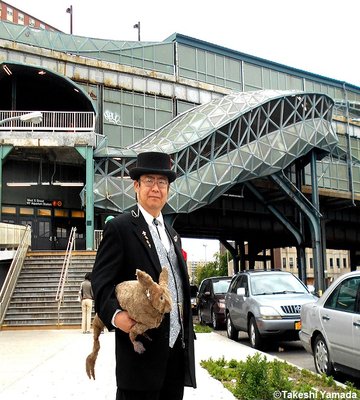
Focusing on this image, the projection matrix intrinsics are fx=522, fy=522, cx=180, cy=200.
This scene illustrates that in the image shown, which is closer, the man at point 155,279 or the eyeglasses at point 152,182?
the man at point 155,279

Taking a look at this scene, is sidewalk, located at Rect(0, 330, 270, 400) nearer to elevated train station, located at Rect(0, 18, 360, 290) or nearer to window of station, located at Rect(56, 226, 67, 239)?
elevated train station, located at Rect(0, 18, 360, 290)

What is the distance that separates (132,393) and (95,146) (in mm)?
26458

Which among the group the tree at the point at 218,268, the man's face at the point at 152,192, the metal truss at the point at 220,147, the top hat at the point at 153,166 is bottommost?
the tree at the point at 218,268

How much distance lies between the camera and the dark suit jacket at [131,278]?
116 inches

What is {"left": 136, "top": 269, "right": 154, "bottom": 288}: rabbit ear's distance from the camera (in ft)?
8.70

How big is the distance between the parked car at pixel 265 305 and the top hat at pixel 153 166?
889 centimetres

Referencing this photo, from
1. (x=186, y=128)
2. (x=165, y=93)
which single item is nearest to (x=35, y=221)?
(x=186, y=128)

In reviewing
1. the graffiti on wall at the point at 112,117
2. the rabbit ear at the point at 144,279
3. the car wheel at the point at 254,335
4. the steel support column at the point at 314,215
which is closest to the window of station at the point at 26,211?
the graffiti on wall at the point at 112,117

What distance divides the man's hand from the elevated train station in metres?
25.2

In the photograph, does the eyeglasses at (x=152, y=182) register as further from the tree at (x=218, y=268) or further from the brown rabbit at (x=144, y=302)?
the tree at (x=218, y=268)

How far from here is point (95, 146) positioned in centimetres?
2875

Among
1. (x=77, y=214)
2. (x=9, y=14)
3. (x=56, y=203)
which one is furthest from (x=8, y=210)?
(x=9, y=14)

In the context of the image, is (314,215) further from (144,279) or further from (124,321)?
(144,279)

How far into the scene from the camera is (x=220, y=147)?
32.7 metres
